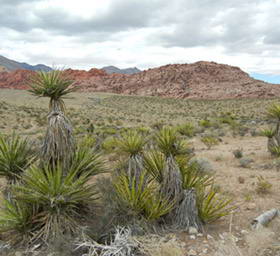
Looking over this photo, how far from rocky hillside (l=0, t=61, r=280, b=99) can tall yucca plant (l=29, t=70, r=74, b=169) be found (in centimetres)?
5992

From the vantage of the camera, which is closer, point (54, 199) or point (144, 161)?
point (54, 199)

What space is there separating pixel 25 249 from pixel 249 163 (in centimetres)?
755

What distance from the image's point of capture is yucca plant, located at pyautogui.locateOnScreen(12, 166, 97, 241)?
3.62 metres

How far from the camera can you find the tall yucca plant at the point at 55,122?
13.3 feet

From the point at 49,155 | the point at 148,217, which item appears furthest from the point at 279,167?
the point at 49,155

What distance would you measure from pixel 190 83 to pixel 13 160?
7935 cm

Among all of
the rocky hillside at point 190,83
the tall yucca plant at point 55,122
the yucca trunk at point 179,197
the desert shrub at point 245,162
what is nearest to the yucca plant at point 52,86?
the tall yucca plant at point 55,122

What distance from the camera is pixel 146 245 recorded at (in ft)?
11.2

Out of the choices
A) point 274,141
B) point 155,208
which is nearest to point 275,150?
point 274,141

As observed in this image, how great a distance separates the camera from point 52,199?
3502 millimetres

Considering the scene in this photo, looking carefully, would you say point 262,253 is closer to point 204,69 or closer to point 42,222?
point 42,222

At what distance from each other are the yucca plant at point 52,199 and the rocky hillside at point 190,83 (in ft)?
198

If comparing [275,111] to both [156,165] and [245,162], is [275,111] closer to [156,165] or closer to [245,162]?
[245,162]

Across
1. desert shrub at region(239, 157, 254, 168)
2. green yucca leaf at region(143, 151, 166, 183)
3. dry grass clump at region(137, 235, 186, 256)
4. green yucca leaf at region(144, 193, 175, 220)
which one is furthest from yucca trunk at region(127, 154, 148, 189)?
desert shrub at region(239, 157, 254, 168)
